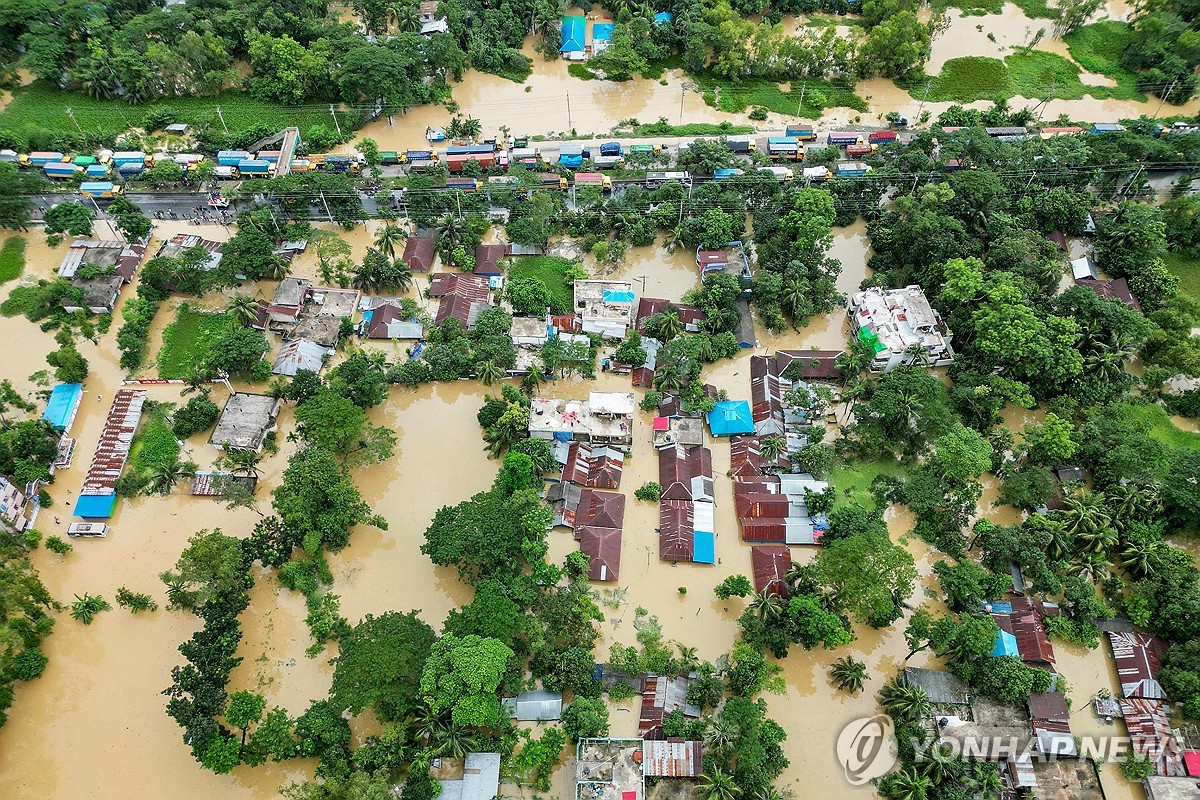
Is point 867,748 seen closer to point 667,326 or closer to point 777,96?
point 667,326

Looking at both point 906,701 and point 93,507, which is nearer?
point 906,701

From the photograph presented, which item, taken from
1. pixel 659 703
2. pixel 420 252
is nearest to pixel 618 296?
pixel 420 252

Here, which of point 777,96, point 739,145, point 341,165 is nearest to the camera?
point 341,165

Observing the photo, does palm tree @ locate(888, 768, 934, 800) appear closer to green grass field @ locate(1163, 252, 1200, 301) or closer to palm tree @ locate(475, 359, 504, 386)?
palm tree @ locate(475, 359, 504, 386)

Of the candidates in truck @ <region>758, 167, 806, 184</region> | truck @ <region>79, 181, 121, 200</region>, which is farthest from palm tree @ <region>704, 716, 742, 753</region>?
truck @ <region>79, 181, 121, 200</region>

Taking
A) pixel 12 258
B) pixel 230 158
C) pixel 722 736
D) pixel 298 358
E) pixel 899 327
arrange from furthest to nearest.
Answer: pixel 230 158 < pixel 12 258 < pixel 899 327 < pixel 298 358 < pixel 722 736

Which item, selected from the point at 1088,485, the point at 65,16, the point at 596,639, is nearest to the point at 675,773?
the point at 596,639

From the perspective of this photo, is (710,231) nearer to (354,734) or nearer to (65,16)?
(354,734)
